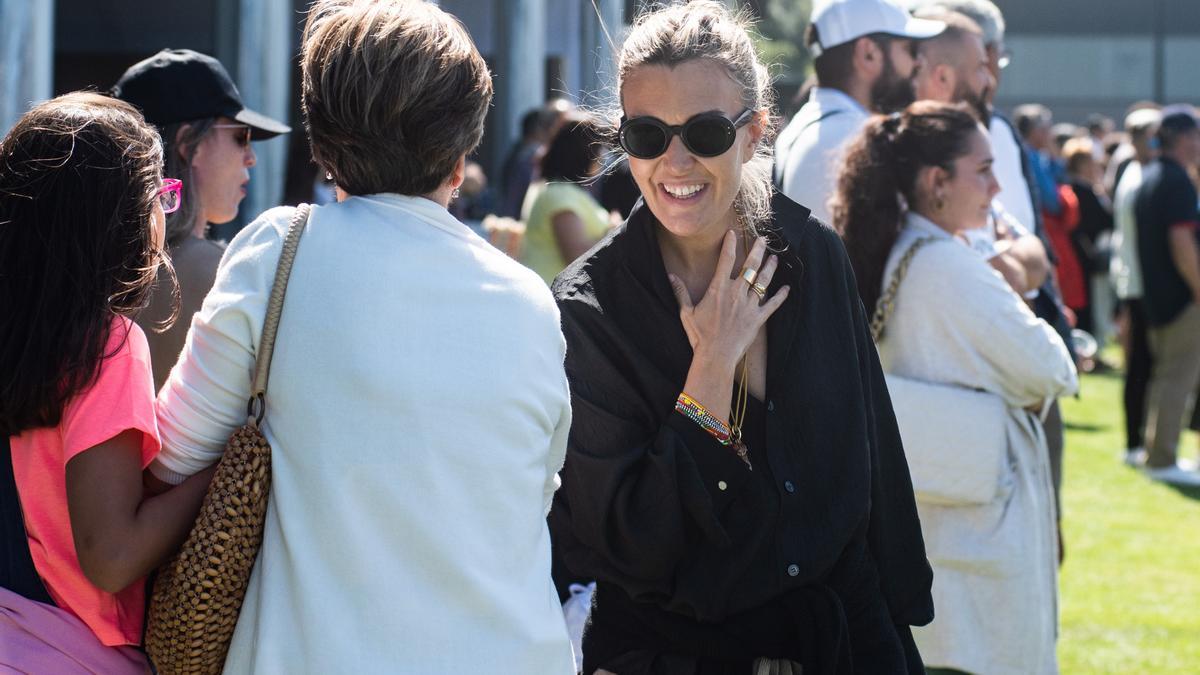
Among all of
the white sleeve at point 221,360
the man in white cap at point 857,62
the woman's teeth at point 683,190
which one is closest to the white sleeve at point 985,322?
the man in white cap at point 857,62

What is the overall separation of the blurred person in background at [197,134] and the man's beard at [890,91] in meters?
2.20

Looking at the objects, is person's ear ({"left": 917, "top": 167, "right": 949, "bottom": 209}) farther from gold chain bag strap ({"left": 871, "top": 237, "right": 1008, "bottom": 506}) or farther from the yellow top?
the yellow top

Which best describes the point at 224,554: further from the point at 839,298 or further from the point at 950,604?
the point at 950,604

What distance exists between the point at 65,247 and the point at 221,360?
0.35m

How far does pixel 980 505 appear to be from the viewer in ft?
12.4

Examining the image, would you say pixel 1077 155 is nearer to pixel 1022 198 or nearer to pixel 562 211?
pixel 562 211

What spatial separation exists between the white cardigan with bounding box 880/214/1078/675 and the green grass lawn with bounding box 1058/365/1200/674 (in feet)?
6.41

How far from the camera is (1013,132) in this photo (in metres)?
4.96

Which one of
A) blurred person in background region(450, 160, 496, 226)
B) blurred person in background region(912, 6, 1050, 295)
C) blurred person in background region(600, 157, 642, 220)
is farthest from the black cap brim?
blurred person in background region(450, 160, 496, 226)

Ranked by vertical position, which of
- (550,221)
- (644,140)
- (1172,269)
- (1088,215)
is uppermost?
(644,140)

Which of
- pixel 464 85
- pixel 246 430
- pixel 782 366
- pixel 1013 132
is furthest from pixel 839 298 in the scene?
pixel 1013 132

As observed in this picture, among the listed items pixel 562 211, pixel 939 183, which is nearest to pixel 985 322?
pixel 939 183

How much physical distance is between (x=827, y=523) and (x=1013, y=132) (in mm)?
2765

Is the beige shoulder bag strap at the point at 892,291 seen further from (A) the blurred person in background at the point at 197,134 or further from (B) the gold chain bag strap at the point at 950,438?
(A) the blurred person in background at the point at 197,134
